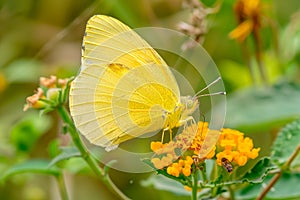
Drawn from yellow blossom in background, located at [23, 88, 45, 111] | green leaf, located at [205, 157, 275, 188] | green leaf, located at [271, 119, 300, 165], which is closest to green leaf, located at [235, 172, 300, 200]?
green leaf, located at [271, 119, 300, 165]

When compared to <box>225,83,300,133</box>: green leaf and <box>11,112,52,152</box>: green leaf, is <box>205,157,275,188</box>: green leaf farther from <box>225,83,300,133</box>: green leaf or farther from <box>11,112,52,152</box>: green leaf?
<box>11,112,52,152</box>: green leaf

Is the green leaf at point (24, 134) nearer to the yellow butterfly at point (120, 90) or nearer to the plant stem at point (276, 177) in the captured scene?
the yellow butterfly at point (120, 90)

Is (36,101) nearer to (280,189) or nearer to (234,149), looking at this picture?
(234,149)


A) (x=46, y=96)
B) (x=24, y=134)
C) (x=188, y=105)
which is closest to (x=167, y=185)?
(x=188, y=105)

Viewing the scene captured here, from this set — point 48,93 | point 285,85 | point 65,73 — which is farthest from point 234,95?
point 48,93

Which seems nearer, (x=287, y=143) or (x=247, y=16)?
(x=287, y=143)

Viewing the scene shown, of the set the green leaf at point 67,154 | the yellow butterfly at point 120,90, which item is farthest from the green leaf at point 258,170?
the green leaf at point 67,154
